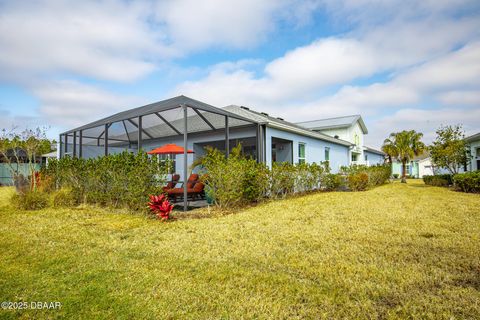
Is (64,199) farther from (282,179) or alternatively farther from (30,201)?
(282,179)

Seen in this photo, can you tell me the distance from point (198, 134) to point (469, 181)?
13.5 meters

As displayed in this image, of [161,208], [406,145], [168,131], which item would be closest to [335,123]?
[406,145]

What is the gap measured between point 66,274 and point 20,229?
3442 mm

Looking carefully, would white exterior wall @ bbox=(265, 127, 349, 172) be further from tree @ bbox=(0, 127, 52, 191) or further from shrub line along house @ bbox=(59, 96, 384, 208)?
tree @ bbox=(0, 127, 52, 191)

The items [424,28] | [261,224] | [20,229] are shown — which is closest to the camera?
[20,229]

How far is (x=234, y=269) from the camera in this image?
3.25 m

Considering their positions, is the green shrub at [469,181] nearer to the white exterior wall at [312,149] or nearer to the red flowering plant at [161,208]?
the white exterior wall at [312,149]

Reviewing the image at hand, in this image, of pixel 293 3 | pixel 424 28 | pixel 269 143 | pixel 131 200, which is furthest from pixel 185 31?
pixel 424 28

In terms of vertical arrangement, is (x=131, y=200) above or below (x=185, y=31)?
below

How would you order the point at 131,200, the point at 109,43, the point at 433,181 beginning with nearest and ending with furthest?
the point at 131,200, the point at 109,43, the point at 433,181

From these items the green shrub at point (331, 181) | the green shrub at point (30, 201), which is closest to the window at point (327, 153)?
the green shrub at point (331, 181)

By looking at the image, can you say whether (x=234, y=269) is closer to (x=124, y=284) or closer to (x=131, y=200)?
(x=124, y=284)

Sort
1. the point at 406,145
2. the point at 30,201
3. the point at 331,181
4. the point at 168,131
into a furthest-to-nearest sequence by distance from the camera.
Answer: the point at 406,145, the point at 331,181, the point at 168,131, the point at 30,201

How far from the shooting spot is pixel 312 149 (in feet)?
48.3
